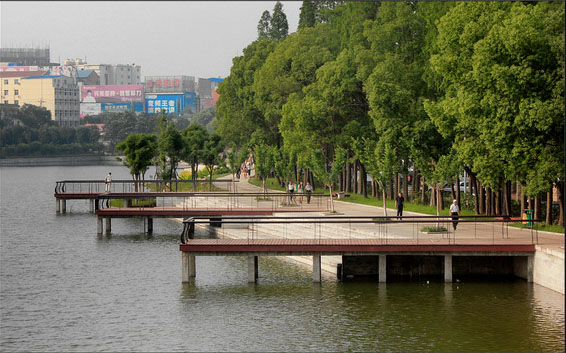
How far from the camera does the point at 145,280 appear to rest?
39625 millimetres

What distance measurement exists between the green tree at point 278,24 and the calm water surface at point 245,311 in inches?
2685

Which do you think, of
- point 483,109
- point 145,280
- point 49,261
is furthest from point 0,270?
point 483,109

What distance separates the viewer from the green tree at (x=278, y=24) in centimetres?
11090

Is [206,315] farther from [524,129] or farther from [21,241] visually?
[21,241]

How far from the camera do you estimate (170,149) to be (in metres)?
87.0

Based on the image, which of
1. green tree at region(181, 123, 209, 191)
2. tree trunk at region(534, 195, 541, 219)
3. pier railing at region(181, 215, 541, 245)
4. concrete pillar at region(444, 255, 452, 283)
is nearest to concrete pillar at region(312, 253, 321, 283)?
pier railing at region(181, 215, 541, 245)

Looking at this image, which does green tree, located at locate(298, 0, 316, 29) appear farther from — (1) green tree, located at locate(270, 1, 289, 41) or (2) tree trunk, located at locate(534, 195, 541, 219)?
(2) tree trunk, located at locate(534, 195, 541, 219)

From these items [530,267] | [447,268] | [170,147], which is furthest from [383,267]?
[170,147]

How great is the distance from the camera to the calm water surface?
28.7 m

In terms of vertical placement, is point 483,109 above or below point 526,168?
above

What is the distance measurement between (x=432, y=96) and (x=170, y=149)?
37.0 meters

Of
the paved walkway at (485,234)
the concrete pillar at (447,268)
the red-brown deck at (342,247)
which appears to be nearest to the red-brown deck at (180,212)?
the paved walkway at (485,234)

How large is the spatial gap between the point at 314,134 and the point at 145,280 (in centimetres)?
3189

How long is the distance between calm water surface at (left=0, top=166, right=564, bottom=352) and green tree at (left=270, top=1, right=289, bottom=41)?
68201mm
